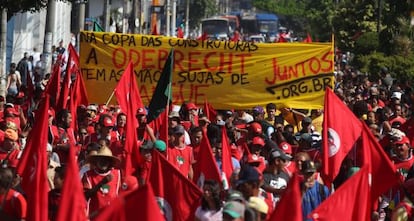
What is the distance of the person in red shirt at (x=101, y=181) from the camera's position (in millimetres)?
10898

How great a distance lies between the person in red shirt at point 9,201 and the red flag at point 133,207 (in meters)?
1.09

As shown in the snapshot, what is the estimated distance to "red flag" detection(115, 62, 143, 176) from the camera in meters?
12.2

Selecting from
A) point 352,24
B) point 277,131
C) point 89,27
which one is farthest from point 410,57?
point 277,131

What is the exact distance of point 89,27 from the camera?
43781mm

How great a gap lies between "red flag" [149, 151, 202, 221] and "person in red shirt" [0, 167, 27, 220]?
1174 mm

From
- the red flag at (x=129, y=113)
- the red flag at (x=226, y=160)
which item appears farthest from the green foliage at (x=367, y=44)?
the red flag at (x=226, y=160)

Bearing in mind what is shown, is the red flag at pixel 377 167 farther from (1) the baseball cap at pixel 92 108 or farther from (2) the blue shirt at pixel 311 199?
(1) the baseball cap at pixel 92 108

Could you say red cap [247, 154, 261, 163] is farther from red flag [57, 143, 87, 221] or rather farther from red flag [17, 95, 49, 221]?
red flag [57, 143, 87, 221]

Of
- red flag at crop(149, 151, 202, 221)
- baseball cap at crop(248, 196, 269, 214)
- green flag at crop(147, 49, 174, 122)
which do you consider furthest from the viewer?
green flag at crop(147, 49, 174, 122)

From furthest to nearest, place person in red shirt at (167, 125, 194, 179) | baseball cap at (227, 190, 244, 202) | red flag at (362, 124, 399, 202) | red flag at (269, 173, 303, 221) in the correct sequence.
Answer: person in red shirt at (167, 125, 194, 179) < red flag at (362, 124, 399, 202) < baseball cap at (227, 190, 244, 202) < red flag at (269, 173, 303, 221)

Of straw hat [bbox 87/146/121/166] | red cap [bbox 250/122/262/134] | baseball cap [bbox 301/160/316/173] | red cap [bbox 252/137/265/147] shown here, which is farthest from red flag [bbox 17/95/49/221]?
red cap [bbox 250/122/262/134]

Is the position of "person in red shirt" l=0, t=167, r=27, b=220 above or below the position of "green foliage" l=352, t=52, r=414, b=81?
above

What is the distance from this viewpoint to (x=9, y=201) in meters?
9.45

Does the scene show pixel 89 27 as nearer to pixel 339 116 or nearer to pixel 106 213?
pixel 339 116
